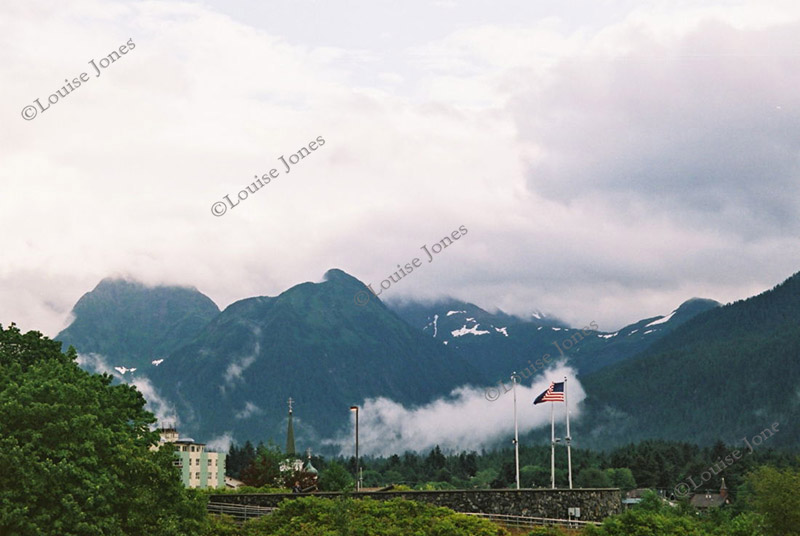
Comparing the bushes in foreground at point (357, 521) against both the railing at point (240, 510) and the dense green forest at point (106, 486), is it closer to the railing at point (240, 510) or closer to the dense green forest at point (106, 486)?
the dense green forest at point (106, 486)

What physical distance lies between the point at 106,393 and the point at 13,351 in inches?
283

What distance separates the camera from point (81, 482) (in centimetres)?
4572

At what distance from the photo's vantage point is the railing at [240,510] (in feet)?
196

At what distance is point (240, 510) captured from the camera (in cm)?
6091

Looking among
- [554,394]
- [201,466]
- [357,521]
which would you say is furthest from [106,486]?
[201,466]

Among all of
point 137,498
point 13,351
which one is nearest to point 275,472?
point 13,351

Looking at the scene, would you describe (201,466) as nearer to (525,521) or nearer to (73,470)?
(525,521)

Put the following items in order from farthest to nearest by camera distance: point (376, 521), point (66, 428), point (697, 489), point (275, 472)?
point (697, 489), point (275, 472), point (376, 521), point (66, 428)

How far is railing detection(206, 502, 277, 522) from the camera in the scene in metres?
59.8

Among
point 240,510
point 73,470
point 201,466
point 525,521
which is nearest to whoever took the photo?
point 73,470

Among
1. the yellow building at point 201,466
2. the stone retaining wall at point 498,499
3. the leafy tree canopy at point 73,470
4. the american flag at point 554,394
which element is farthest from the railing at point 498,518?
the yellow building at point 201,466

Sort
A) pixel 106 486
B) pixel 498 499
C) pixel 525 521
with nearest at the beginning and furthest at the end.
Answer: pixel 106 486, pixel 525 521, pixel 498 499

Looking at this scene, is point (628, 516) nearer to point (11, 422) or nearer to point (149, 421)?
point (149, 421)

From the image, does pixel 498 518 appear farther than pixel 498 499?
No
